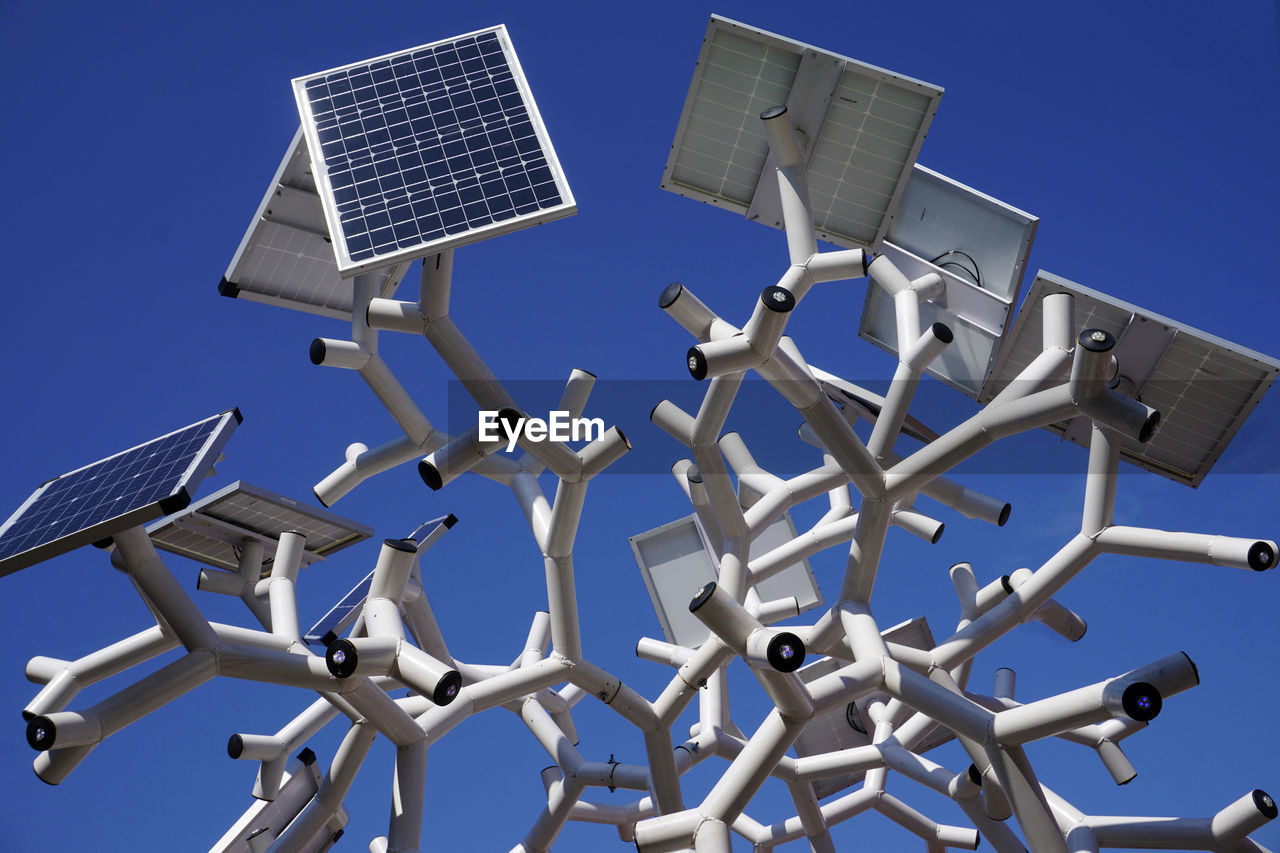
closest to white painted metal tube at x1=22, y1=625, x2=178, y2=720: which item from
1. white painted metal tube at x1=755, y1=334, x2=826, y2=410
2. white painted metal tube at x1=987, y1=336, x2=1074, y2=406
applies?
white painted metal tube at x1=755, y1=334, x2=826, y2=410

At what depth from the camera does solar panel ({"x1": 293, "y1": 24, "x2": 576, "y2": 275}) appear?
12.8 m

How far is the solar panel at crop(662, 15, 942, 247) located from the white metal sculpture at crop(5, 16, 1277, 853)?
96cm

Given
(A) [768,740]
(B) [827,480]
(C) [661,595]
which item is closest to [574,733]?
(C) [661,595]

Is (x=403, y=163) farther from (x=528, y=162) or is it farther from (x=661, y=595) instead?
(x=661, y=595)

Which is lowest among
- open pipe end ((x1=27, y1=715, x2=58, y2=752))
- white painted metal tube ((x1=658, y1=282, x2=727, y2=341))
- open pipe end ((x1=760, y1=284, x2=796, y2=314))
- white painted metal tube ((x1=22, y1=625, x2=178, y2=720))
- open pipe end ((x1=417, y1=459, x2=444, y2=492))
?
white painted metal tube ((x1=22, y1=625, x2=178, y2=720))

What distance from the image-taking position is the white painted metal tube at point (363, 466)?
51.7ft

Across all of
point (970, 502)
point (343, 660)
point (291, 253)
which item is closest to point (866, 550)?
point (970, 502)

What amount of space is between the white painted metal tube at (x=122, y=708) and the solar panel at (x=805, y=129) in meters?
9.11

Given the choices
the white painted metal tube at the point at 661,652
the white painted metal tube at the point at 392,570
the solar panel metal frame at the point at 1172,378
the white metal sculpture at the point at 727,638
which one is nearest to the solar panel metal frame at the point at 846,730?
the white metal sculpture at the point at 727,638

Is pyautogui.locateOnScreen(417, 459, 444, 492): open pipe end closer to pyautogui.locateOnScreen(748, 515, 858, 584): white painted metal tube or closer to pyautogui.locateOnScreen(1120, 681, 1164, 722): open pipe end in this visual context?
pyautogui.locateOnScreen(748, 515, 858, 584): white painted metal tube

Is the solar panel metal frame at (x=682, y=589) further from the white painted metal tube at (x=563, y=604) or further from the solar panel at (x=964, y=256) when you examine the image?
the white painted metal tube at (x=563, y=604)

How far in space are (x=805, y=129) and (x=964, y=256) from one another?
9.60 ft

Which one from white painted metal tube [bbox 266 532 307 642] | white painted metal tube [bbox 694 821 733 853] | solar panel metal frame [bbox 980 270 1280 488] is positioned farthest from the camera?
white painted metal tube [bbox 266 532 307 642]

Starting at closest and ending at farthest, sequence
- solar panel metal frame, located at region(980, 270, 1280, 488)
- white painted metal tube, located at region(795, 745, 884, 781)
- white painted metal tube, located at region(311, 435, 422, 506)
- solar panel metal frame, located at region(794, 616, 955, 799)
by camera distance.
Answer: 1. solar panel metal frame, located at region(980, 270, 1280, 488)
2. white painted metal tube, located at region(311, 435, 422, 506)
3. white painted metal tube, located at region(795, 745, 884, 781)
4. solar panel metal frame, located at region(794, 616, 955, 799)
